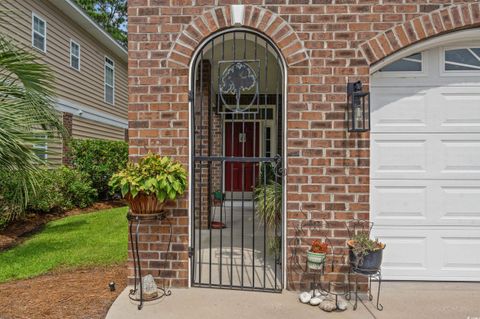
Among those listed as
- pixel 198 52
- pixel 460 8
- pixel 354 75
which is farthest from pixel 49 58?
pixel 460 8

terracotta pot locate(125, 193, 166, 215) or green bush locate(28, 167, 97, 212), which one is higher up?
terracotta pot locate(125, 193, 166, 215)

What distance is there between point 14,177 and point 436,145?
4.57 m

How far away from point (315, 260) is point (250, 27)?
7.13 ft

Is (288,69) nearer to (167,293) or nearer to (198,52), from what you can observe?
(198,52)

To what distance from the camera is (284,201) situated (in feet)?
10.5

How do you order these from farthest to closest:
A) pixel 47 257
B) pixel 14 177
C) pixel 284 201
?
pixel 47 257 < pixel 14 177 < pixel 284 201

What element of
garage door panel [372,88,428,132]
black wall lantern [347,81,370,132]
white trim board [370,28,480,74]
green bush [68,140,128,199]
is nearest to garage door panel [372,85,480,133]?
garage door panel [372,88,428,132]

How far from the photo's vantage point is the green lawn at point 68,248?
4.06 m

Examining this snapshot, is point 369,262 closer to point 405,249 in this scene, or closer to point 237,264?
point 405,249

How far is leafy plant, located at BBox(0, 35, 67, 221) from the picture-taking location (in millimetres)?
3529

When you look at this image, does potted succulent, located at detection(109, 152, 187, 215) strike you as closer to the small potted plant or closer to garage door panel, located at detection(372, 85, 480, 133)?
the small potted plant

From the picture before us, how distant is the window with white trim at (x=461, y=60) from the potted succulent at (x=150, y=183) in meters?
2.85

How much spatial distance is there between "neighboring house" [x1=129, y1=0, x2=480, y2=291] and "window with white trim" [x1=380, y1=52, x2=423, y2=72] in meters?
0.01

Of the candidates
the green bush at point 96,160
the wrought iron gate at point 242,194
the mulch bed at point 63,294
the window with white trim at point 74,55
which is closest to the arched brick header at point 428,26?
the wrought iron gate at point 242,194
